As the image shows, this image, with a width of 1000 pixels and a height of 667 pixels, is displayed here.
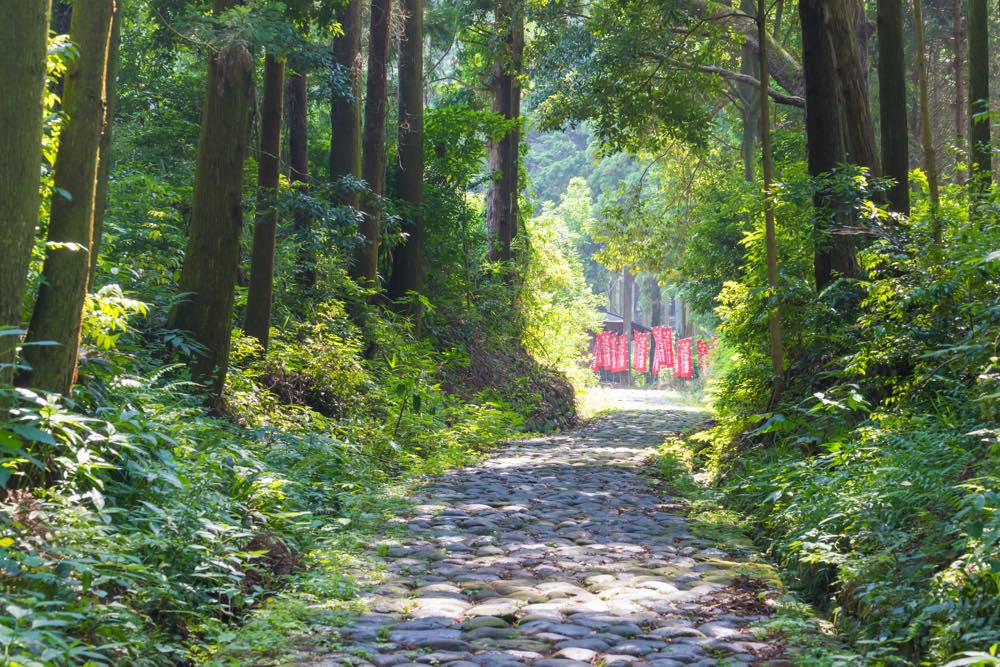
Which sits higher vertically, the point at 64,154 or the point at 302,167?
the point at 302,167

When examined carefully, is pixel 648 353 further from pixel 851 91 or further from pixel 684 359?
pixel 851 91

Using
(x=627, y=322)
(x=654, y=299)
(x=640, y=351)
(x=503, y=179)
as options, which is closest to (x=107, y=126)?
(x=503, y=179)

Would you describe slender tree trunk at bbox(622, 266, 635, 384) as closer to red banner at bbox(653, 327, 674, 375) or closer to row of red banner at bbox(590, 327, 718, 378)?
row of red banner at bbox(590, 327, 718, 378)

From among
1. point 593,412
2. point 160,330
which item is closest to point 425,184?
point 593,412

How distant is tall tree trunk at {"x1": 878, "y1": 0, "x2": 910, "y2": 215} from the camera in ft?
37.8

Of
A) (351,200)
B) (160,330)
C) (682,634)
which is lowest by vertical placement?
(682,634)

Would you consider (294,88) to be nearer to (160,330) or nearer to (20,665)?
(160,330)

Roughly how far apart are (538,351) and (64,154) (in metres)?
20.4

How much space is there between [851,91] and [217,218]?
24.4ft

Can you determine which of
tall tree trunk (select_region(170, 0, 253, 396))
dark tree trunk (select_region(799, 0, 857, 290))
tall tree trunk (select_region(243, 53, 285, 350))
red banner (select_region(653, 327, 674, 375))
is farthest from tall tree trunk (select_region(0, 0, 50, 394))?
red banner (select_region(653, 327, 674, 375))

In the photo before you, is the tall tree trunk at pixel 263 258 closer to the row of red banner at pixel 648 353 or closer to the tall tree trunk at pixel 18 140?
the tall tree trunk at pixel 18 140

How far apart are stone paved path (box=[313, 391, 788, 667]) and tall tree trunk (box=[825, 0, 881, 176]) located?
4.88m

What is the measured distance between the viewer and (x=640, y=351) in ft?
203

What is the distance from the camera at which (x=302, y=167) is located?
17.3 metres
